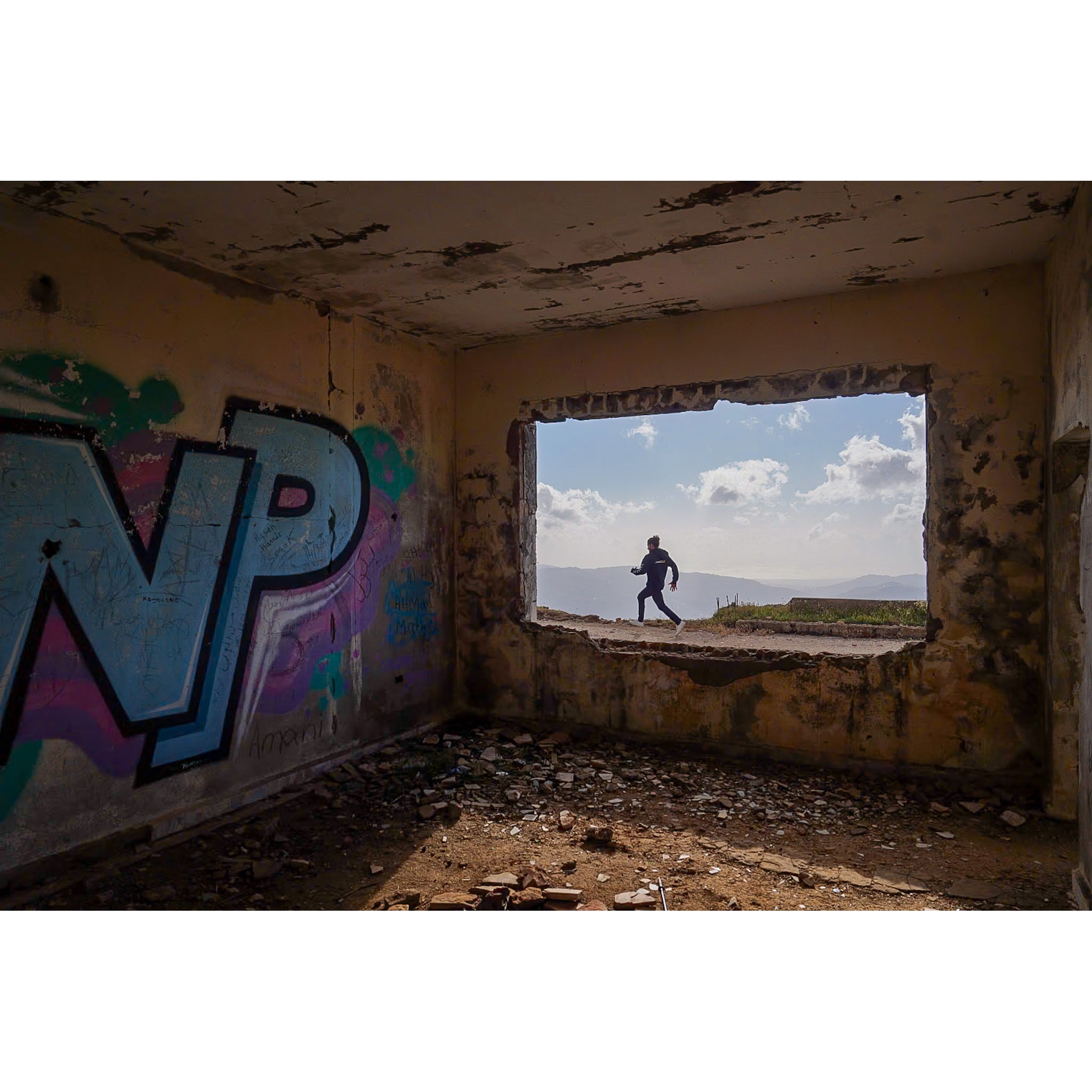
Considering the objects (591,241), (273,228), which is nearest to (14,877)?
(273,228)

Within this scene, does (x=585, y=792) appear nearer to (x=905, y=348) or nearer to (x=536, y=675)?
(x=536, y=675)

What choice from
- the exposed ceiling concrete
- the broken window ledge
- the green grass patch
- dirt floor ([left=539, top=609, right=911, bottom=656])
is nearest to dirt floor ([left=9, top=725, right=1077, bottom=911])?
the broken window ledge

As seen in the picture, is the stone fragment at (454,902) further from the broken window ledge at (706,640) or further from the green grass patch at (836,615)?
the green grass patch at (836,615)

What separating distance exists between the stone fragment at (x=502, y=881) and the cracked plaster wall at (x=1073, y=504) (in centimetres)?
196

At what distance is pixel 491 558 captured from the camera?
5277 mm

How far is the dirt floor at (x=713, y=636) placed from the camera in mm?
8188

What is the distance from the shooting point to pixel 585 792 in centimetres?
390

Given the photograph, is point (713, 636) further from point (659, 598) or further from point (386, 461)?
point (386, 461)

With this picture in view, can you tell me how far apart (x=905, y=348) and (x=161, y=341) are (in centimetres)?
389

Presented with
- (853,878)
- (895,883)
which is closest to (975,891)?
(895,883)

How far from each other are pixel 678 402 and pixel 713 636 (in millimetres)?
5120

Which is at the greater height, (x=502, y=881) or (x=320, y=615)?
(x=320, y=615)

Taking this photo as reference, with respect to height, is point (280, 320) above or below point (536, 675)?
above

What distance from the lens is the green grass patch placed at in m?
9.85
